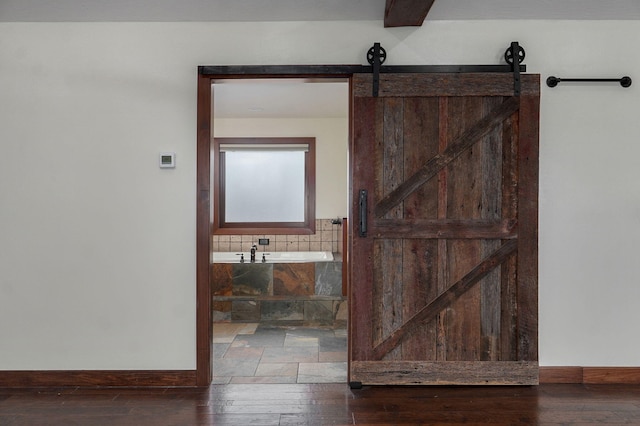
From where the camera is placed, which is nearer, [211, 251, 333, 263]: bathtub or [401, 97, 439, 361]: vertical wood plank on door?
[401, 97, 439, 361]: vertical wood plank on door

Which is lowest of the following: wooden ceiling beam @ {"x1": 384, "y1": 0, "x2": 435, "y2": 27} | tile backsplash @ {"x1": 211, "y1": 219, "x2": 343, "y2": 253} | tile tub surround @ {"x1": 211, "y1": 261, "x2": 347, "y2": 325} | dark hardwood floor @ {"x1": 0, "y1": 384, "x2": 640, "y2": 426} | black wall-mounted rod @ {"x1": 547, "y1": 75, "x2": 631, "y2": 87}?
dark hardwood floor @ {"x1": 0, "y1": 384, "x2": 640, "y2": 426}

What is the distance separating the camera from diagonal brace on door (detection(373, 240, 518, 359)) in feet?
8.58

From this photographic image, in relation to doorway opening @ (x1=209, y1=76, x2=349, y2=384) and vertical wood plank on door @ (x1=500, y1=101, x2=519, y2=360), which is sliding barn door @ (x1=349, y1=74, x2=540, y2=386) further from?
doorway opening @ (x1=209, y1=76, x2=349, y2=384)

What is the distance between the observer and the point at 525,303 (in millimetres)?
2605

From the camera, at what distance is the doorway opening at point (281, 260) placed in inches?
121

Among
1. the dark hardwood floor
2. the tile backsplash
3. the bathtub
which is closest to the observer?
the dark hardwood floor

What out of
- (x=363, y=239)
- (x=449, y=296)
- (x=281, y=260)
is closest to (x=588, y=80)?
(x=449, y=296)

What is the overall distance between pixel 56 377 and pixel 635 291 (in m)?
3.68

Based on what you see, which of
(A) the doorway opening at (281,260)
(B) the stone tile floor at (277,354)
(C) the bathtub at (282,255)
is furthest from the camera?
(C) the bathtub at (282,255)

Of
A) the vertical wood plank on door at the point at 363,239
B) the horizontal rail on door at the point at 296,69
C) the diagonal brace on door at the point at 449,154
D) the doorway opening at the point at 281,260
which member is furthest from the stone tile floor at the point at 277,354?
the horizontal rail on door at the point at 296,69

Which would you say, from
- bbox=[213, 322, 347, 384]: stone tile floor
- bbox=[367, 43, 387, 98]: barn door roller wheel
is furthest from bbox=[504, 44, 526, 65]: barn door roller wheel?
bbox=[213, 322, 347, 384]: stone tile floor

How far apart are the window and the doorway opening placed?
2cm

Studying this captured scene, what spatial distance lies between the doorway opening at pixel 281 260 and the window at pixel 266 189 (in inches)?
0.7

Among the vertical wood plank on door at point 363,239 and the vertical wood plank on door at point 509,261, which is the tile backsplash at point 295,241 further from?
the vertical wood plank on door at point 509,261
